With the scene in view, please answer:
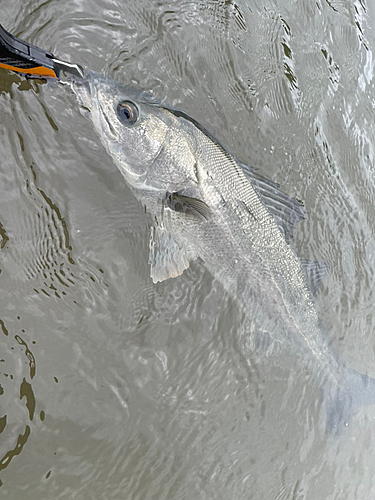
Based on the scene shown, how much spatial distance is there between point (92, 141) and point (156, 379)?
1659 mm

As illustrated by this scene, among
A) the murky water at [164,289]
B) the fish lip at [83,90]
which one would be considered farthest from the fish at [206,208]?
the murky water at [164,289]

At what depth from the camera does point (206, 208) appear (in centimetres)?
265

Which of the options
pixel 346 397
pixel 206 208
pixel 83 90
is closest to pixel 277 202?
pixel 206 208

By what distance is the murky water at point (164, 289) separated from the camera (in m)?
2.59

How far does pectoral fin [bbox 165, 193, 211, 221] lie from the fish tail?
5.75 feet

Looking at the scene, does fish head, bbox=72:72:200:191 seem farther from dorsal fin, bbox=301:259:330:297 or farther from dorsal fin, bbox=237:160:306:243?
dorsal fin, bbox=301:259:330:297

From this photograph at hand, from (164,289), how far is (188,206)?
0.65 metres

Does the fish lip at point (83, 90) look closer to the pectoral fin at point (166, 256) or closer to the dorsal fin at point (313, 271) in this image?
the pectoral fin at point (166, 256)

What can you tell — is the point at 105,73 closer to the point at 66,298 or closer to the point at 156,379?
the point at 66,298

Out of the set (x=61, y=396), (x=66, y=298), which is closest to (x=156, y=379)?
(x=61, y=396)

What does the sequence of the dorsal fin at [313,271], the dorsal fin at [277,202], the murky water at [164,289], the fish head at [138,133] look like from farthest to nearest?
the dorsal fin at [313,271] → the dorsal fin at [277,202] → the murky water at [164,289] → the fish head at [138,133]

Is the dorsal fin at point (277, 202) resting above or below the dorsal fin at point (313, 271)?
above

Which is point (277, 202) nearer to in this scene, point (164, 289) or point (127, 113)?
point (164, 289)

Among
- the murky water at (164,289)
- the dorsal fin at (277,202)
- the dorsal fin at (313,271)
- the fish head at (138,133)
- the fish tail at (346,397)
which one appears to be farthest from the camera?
the fish tail at (346,397)
